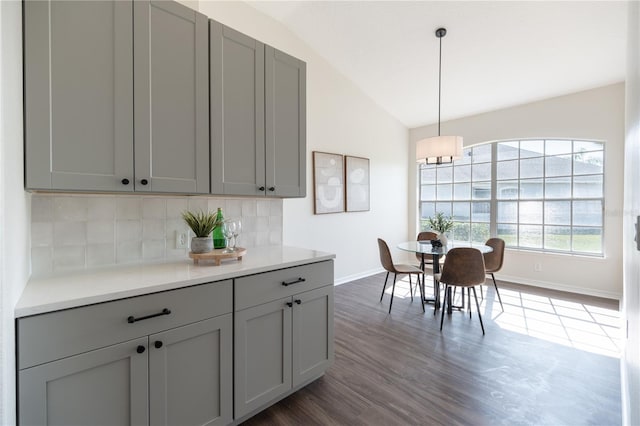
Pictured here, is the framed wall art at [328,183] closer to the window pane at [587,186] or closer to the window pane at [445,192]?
the window pane at [445,192]

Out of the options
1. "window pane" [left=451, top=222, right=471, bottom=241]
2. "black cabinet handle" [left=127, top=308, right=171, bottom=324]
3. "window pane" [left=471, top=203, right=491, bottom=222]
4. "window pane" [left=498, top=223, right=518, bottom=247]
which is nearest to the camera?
"black cabinet handle" [left=127, top=308, right=171, bottom=324]

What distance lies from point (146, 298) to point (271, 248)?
3.72 feet

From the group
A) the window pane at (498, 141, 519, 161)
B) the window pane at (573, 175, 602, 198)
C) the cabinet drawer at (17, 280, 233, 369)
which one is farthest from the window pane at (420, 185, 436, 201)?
the cabinet drawer at (17, 280, 233, 369)

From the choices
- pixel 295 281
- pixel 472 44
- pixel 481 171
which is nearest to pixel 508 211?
pixel 481 171

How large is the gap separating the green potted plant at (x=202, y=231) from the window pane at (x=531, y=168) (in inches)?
198

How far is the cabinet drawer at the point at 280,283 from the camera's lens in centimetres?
154

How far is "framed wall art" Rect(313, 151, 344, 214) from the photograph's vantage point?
4.08m

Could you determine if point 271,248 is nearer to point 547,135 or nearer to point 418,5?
point 418,5

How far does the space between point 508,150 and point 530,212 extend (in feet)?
3.67

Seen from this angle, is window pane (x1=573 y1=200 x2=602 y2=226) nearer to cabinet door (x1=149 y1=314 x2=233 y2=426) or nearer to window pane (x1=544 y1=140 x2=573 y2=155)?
window pane (x1=544 y1=140 x2=573 y2=155)

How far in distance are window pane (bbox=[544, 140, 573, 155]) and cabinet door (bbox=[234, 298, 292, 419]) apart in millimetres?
4947

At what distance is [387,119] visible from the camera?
5.38 meters

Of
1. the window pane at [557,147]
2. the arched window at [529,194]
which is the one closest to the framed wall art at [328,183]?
the arched window at [529,194]

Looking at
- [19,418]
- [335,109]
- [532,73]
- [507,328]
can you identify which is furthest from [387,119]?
[19,418]
